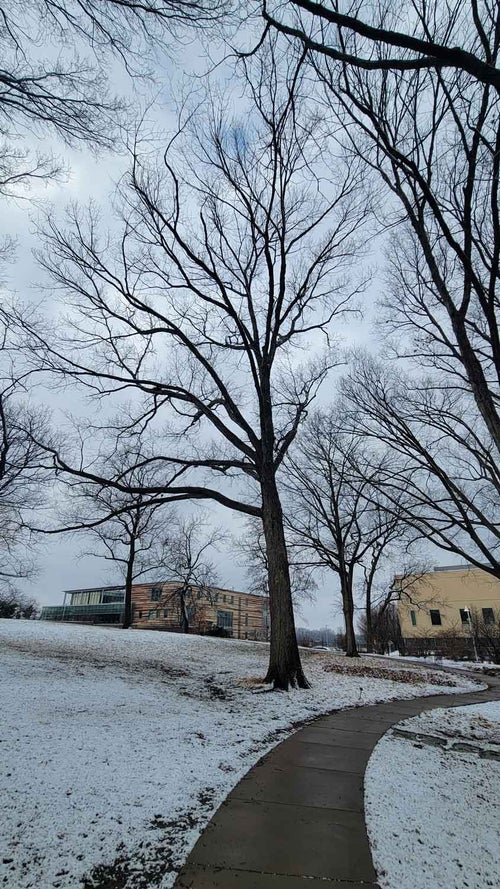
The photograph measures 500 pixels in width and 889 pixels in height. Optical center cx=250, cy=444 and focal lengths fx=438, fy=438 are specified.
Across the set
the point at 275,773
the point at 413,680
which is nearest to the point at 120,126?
the point at 275,773

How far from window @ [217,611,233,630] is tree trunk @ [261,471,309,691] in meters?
57.0

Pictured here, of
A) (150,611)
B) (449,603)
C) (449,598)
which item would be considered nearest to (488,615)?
(449,603)

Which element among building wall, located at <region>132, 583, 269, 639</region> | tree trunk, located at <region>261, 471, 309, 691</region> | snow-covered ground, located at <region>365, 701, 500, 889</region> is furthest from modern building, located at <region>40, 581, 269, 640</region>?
snow-covered ground, located at <region>365, 701, 500, 889</region>

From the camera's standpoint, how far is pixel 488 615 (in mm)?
39906

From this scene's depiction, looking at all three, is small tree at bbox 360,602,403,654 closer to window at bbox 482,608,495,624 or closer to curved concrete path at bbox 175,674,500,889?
window at bbox 482,608,495,624

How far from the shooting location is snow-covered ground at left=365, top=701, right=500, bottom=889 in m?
2.49

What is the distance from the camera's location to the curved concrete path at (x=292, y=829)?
2359 millimetres

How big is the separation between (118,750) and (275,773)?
4.72ft

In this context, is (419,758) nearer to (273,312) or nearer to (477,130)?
(477,130)

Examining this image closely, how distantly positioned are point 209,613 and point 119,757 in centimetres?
6122

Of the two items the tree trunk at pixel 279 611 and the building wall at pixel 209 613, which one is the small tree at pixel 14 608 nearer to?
the building wall at pixel 209 613

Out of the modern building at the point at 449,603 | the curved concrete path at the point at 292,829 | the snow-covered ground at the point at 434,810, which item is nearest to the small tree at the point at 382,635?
the modern building at the point at 449,603

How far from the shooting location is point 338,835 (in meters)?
2.85

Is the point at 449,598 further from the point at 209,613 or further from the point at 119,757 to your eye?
the point at 119,757
